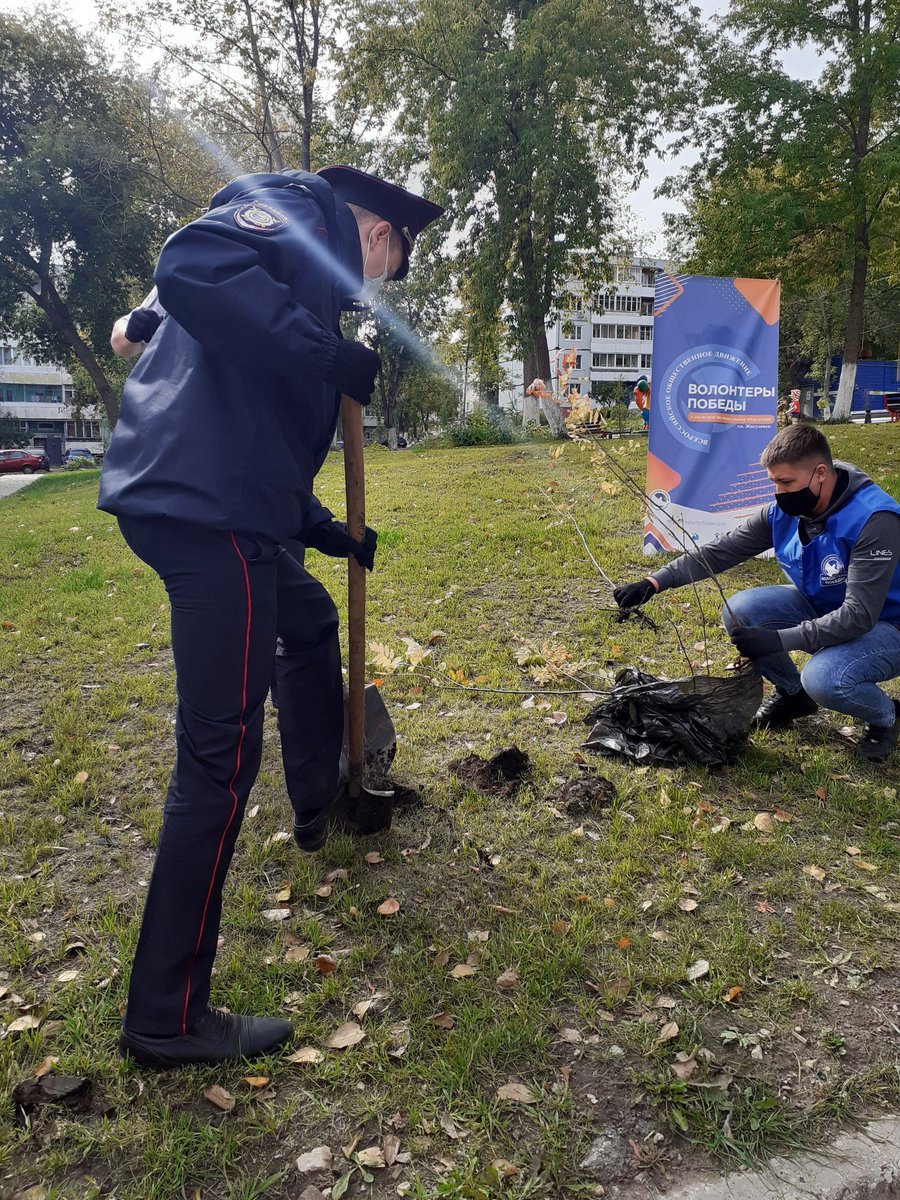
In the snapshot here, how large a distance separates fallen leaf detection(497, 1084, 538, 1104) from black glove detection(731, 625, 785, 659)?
210cm

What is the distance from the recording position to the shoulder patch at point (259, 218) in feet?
6.47

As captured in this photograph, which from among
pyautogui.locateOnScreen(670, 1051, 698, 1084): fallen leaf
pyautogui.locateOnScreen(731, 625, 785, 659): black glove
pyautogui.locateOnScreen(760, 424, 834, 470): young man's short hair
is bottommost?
pyautogui.locateOnScreen(670, 1051, 698, 1084): fallen leaf

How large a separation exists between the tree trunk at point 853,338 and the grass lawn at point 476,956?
69.1ft

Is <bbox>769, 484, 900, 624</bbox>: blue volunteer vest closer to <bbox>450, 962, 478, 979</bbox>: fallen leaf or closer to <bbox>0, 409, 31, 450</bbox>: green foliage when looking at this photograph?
<bbox>450, 962, 478, 979</bbox>: fallen leaf

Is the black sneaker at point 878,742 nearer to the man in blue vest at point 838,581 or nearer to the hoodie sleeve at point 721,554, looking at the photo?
the man in blue vest at point 838,581

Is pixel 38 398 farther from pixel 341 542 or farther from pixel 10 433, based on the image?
pixel 341 542

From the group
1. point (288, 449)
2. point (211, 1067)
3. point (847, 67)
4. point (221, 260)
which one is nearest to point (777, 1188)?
point (211, 1067)

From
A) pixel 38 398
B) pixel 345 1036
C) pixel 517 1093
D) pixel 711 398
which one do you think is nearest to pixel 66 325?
pixel 711 398

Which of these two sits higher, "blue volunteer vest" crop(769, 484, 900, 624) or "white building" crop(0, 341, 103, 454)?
"white building" crop(0, 341, 103, 454)

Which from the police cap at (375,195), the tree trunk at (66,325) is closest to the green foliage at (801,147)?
the tree trunk at (66,325)

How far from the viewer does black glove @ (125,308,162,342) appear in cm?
238

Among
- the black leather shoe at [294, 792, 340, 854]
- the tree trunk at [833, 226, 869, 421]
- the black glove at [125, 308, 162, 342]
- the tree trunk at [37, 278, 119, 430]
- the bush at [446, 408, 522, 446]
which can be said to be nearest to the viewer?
the black glove at [125, 308, 162, 342]

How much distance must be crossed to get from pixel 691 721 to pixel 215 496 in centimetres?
250

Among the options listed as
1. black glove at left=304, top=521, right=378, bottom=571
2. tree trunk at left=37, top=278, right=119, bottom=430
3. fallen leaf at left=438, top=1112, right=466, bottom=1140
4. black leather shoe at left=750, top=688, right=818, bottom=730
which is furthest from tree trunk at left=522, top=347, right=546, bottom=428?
fallen leaf at left=438, top=1112, right=466, bottom=1140
